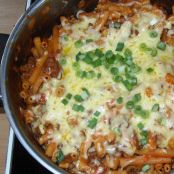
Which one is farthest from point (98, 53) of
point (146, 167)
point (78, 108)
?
point (146, 167)

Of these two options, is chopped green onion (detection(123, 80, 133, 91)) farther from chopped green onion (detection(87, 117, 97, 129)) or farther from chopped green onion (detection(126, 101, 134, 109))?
chopped green onion (detection(87, 117, 97, 129))

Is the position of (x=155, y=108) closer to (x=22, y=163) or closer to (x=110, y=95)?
(x=110, y=95)

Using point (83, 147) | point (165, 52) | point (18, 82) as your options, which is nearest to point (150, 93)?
point (165, 52)

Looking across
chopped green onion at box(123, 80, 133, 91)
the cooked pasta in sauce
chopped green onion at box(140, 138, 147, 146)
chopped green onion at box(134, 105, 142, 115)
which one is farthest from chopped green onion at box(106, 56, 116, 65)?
chopped green onion at box(140, 138, 147, 146)

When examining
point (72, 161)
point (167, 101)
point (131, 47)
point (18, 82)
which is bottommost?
point (72, 161)

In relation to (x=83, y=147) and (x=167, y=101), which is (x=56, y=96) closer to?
(x=83, y=147)

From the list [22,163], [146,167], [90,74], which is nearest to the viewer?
[146,167]

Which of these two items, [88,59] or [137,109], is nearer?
[137,109]
